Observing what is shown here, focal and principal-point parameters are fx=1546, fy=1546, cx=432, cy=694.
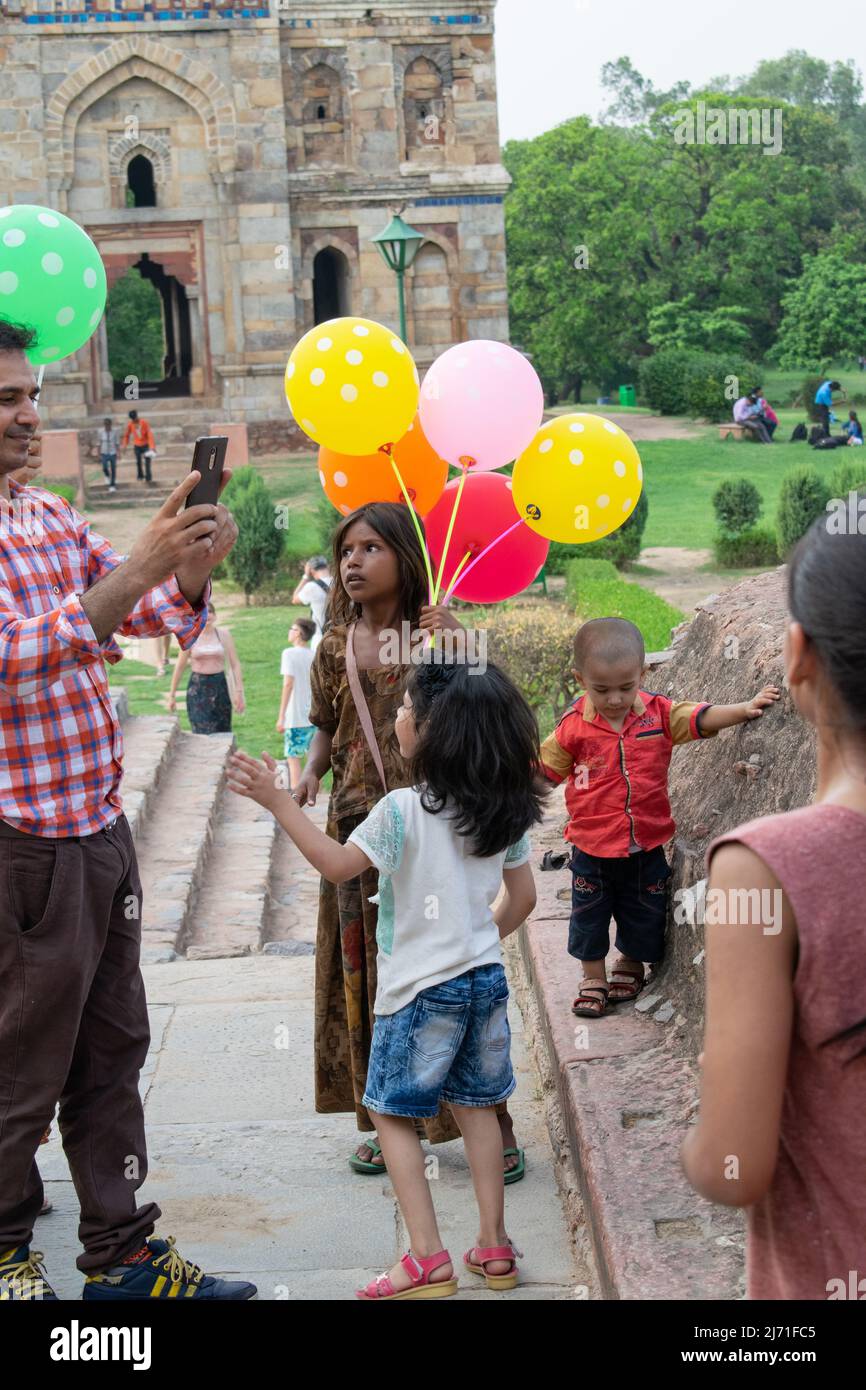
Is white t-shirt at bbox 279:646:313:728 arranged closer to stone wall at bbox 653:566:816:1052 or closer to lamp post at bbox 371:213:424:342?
stone wall at bbox 653:566:816:1052

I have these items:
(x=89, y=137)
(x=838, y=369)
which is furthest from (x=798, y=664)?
(x=838, y=369)

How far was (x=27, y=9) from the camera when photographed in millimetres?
25859

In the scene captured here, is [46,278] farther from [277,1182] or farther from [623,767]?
[277,1182]

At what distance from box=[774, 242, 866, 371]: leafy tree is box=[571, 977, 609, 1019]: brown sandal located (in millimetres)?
35928

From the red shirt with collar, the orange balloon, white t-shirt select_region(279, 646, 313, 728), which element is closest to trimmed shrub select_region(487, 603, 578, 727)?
white t-shirt select_region(279, 646, 313, 728)

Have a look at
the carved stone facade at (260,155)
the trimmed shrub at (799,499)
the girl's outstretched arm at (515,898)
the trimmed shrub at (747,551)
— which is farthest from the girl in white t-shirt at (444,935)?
the carved stone facade at (260,155)

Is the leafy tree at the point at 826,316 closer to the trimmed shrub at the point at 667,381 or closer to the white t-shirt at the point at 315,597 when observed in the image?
the trimmed shrub at the point at 667,381

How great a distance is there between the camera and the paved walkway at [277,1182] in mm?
3439

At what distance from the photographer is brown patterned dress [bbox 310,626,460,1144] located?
385cm

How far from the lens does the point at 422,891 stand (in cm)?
321

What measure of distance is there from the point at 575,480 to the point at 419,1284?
220 cm

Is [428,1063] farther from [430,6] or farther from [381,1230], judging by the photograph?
[430,6]

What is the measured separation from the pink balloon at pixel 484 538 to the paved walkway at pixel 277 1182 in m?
1.48

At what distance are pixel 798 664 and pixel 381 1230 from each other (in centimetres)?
244
